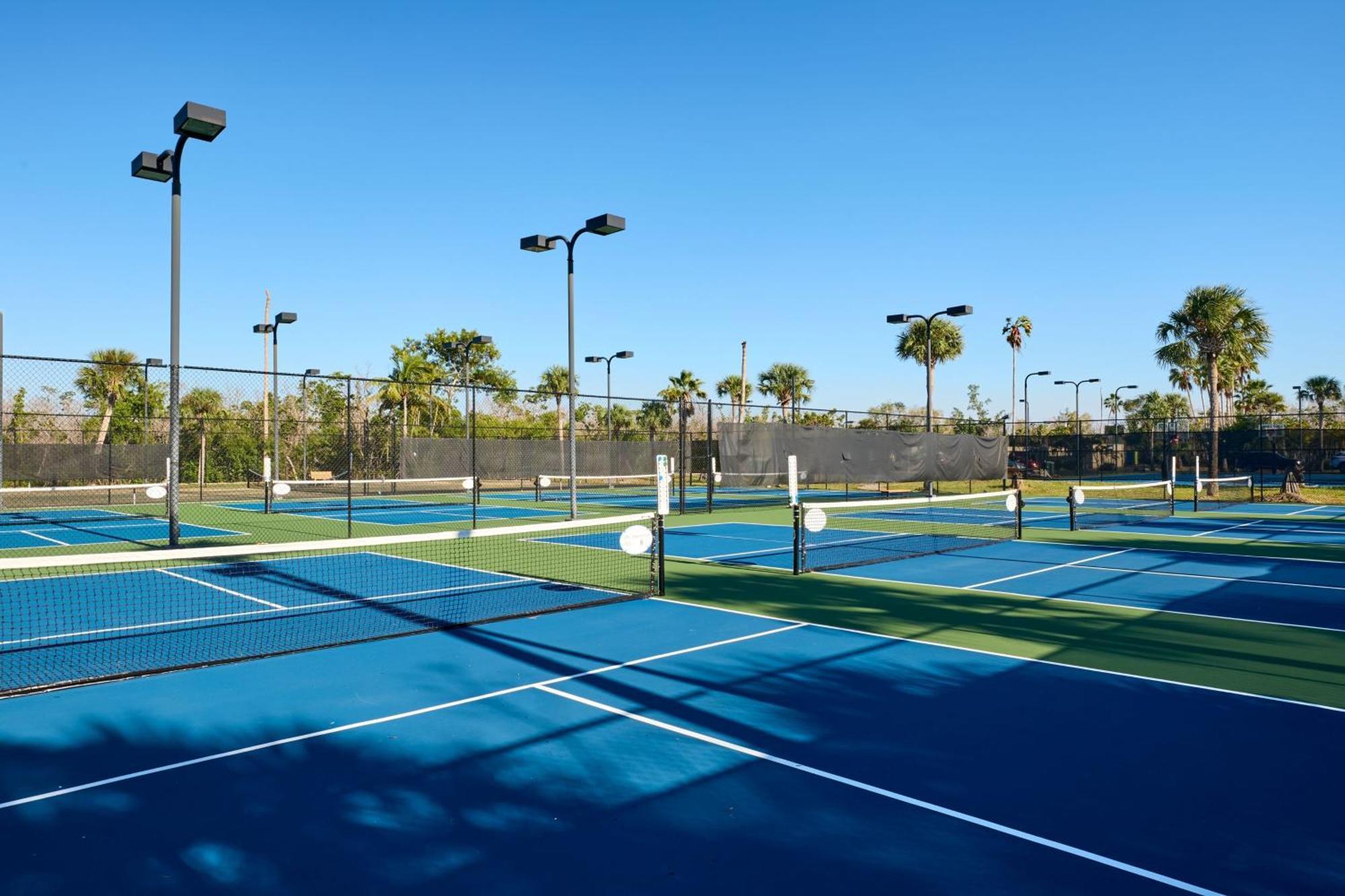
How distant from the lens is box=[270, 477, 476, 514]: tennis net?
25.6m

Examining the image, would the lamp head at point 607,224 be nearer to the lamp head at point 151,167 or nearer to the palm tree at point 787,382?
the lamp head at point 151,167

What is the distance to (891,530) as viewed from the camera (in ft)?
63.8

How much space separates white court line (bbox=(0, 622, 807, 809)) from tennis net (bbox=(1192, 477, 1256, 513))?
2121cm

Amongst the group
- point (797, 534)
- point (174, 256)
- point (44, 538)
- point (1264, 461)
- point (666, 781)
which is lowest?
point (666, 781)

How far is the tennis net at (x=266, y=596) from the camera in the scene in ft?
24.7

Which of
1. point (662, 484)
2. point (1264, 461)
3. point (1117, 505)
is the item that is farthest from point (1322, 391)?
point (662, 484)

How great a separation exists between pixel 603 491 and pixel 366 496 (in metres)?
9.62

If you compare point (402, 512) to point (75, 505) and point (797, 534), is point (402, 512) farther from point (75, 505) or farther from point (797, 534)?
point (797, 534)

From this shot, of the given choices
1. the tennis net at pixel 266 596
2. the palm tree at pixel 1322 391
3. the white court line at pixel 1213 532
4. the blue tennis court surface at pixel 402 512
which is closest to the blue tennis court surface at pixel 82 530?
the blue tennis court surface at pixel 402 512

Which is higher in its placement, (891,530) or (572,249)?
(572,249)

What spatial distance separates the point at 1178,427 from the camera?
58.7 meters

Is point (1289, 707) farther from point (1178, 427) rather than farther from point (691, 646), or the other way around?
point (1178, 427)

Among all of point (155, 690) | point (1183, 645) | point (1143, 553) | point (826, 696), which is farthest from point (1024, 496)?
point (155, 690)

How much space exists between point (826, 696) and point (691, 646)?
5.98 feet
